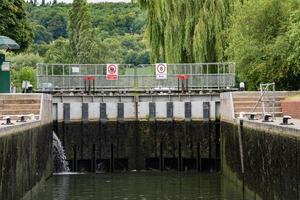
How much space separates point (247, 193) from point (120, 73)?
2065 centimetres

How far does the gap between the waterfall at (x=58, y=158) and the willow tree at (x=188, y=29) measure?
1014 cm

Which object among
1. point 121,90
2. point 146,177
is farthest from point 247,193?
point 121,90

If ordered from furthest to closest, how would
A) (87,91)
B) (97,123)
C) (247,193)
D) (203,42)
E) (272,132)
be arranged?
(203,42) < (87,91) < (97,123) < (247,193) < (272,132)

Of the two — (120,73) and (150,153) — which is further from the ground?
(120,73)

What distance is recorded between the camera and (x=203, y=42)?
4138 cm

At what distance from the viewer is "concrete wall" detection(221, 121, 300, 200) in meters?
15.8

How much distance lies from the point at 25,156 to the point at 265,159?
6.92m

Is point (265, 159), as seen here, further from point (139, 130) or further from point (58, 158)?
point (139, 130)

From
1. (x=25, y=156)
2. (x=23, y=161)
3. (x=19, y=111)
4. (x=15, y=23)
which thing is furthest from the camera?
(x=15, y=23)

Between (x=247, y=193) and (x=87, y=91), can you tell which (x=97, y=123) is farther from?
(x=247, y=193)

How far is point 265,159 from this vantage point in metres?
19.9

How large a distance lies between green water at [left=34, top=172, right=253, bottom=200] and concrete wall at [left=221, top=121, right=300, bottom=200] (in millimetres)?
828

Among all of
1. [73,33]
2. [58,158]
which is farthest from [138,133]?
[73,33]

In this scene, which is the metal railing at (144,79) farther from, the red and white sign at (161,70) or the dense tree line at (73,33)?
the dense tree line at (73,33)
